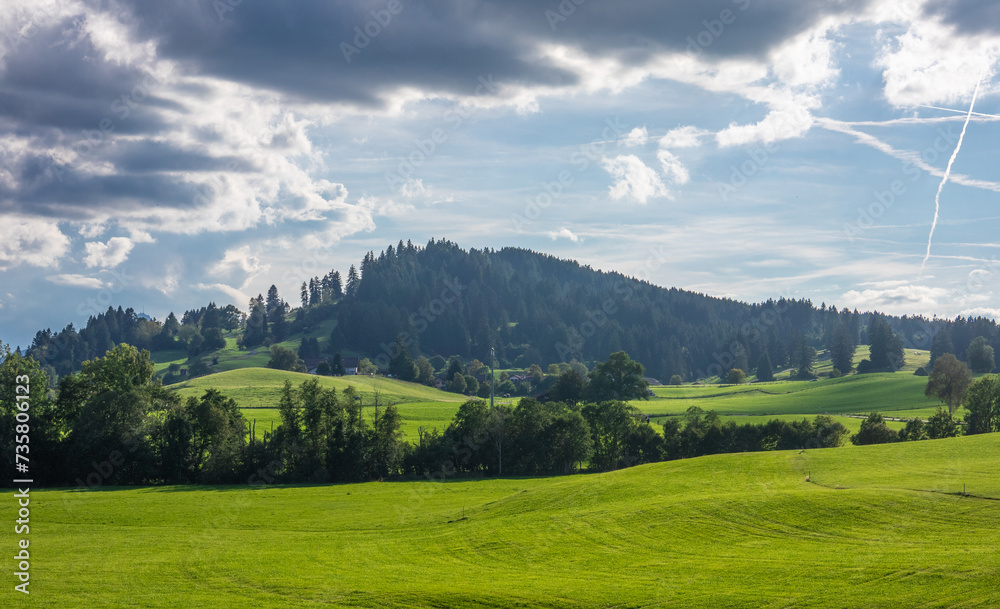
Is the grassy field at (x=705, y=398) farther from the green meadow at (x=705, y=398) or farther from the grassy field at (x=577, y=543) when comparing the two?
the grassy field at (x=577, y=543)

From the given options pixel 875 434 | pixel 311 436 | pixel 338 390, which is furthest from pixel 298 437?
pixel 338 390

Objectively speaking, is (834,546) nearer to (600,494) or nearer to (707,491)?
(707,491)

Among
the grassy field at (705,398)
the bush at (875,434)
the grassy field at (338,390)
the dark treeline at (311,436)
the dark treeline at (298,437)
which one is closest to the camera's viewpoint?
the dark treeline at (311,436)

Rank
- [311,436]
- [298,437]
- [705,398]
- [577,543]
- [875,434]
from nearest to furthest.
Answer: [577,543] → [298,437] → [311,436] → [875,434] → [705,398]

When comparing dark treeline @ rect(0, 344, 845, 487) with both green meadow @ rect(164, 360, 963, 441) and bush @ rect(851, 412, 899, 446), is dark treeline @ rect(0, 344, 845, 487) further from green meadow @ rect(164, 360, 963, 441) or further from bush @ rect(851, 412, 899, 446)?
green meadow @ rect(164, 360, 963, 441)

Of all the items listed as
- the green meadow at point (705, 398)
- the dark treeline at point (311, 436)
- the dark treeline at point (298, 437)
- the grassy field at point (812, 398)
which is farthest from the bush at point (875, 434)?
the grassy field at point (812, 398)

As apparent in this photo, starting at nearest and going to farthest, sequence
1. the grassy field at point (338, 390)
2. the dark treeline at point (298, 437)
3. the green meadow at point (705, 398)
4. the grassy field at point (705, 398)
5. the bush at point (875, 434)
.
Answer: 1. the dark treeline at point (298, 437)
2. the bush at point (875, 434)
3. the grassy field at point (338, 390)
4. the green meadow at point (705, 398)
5. the grassy field at point (705, 398)

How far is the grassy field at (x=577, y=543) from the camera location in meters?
26.3

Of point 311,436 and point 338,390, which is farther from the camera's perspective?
point 338,390

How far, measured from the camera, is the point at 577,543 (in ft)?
118

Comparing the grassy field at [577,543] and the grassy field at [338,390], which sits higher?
the grassy field at [338,390]

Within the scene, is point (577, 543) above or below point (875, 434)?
above

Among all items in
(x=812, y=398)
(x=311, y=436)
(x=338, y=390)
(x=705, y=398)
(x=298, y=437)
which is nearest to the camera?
(x=298, y=437)

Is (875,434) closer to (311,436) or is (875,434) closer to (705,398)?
(311,436)
